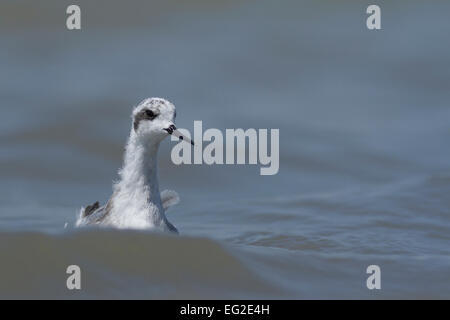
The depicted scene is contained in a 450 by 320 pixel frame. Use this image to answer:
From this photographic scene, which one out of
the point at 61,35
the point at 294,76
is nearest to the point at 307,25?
the point at 294,76

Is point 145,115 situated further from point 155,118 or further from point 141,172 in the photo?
point 141,172

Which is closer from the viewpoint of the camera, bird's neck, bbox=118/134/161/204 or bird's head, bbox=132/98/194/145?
bird's head, bbox=132/98/194/145

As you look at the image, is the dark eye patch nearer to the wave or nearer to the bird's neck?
the bird's neck

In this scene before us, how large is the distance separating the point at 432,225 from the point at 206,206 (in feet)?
10.2

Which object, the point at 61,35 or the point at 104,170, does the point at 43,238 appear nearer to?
the point at 104,170

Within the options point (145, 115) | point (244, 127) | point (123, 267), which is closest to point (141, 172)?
point (145, 115)

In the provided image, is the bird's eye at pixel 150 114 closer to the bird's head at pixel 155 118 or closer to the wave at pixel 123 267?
the bird's head at pixel 155 118

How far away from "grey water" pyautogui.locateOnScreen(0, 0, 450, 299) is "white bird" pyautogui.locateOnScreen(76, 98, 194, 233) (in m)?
0.23

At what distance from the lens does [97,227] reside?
9.95m

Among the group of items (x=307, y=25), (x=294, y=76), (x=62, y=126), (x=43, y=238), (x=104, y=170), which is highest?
(x=307, y=25)

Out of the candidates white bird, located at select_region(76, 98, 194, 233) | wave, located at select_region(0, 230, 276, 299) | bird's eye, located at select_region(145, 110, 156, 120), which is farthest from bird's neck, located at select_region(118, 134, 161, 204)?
wave, located at select_region(0, 230, 276, 299)

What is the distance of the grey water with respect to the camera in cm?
946

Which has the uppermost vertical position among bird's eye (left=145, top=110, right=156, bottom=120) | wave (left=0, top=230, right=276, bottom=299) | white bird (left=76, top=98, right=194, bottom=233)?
bird's eye (left=145, top=110, right=156, bottom=120)

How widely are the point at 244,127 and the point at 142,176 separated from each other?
6400mm
